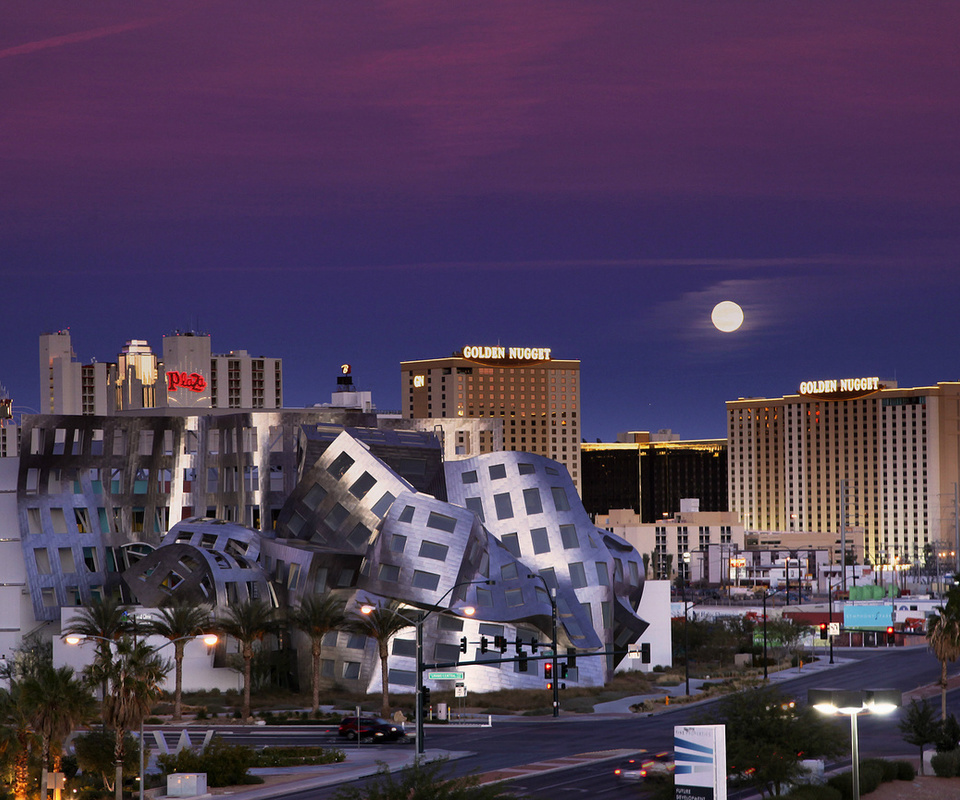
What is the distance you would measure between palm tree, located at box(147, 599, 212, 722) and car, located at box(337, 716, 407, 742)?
39.9ft

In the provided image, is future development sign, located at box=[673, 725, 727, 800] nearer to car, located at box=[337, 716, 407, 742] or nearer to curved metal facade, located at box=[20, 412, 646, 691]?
car, located at box=[337, 716, 407, 742]

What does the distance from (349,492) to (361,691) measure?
13.7m

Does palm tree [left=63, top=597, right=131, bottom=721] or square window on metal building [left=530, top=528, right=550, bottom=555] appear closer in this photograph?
palm tree [left=63, top=597, right=131, bottom=721]

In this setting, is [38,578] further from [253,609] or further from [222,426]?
[253,609]

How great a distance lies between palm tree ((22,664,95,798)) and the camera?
48.6 metres

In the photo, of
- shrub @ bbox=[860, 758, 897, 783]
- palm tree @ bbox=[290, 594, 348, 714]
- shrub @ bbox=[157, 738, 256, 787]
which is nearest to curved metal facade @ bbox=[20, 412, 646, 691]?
palm tree @ bbox=[290, 594, 348, 714]

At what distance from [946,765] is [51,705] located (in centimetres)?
3297

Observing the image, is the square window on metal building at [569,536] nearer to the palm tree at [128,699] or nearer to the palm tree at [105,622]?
the palm tree at [105,622]

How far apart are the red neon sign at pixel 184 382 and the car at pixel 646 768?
433 feet

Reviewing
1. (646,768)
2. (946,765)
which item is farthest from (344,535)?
(946,765)

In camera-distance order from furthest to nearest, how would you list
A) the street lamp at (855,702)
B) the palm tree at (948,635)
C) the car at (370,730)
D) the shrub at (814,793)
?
1. the palm tree at (948,635)
2. the car at (370,730)
3. the shrub at (814,793)
4. the street lamp at (855,702)

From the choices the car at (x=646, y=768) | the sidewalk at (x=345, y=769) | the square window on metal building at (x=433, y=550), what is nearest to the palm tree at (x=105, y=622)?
the square window on metal building at (x=433, y=550)

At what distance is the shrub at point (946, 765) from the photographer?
2178 inches

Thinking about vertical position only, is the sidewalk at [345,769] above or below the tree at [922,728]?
below
